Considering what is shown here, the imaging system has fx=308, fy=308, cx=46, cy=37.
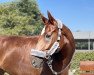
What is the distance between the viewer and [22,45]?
5.50 metres

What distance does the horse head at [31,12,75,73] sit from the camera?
469cm

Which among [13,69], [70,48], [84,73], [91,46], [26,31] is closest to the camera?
[70,48]

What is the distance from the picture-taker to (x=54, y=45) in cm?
469

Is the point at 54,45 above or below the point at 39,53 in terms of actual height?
above

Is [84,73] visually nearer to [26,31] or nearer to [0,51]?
[0,51]

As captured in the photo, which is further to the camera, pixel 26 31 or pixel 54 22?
pixel 26 31

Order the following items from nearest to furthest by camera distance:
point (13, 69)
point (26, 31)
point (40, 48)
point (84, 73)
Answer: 1. point (40, 48)
2. point (13, 69)
3. point (84, 73)
4. point (26, 31)

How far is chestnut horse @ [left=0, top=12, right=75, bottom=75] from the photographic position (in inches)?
187

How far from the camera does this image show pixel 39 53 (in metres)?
4.68

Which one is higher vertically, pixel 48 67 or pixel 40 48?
pixel 40 48

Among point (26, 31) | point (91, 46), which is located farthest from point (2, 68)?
point (91, 46)

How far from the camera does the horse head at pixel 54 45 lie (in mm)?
4691

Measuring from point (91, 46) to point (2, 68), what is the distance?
144 feet

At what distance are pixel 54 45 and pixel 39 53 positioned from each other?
0.26 metres
